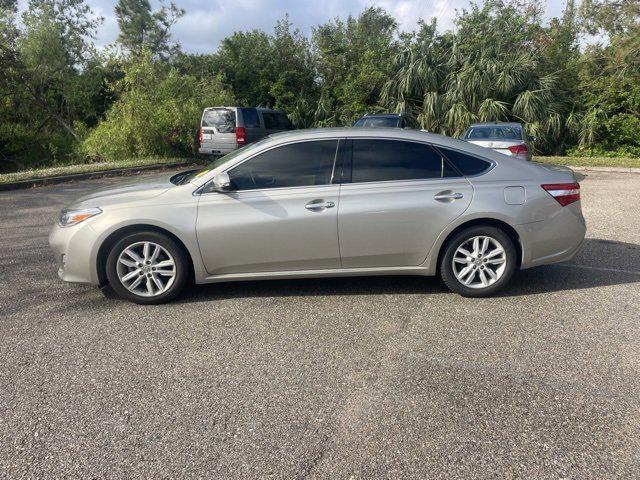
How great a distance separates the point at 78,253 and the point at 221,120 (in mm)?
12205

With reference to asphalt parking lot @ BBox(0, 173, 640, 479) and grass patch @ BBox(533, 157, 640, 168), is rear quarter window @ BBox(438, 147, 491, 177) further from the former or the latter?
grass patch @ BBox(533, 157, 640, 168)

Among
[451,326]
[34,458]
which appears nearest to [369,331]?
[451,326]

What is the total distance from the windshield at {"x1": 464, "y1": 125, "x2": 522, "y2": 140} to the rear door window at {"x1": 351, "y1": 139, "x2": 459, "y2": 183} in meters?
8.46

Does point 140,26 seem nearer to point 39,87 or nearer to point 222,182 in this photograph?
point 39,87

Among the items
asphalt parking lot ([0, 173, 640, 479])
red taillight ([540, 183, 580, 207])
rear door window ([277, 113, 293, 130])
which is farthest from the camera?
rear door window ([277, 113, 293, 130])

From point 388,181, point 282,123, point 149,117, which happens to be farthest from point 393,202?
point 149,117

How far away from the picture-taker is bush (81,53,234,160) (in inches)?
688

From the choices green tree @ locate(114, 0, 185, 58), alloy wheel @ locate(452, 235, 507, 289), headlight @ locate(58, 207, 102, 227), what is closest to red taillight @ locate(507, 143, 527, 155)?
alloy wheel @ locate(452, 235, 507, 289)

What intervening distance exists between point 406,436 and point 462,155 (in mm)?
2932

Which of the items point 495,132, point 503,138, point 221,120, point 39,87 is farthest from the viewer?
point 39,87

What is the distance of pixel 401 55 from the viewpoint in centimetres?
2327

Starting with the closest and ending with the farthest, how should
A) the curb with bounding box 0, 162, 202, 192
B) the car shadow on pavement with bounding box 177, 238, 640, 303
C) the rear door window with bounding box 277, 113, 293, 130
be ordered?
the car shadow on pavement with bounding box 177, 238, 640, 303 → the curb with bounding box 0, 162, 202, 192 → the rear door window with bounding box 277, 113, 293, 130

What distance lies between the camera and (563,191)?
486 centimetres

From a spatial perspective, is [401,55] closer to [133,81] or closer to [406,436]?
[133,81]
